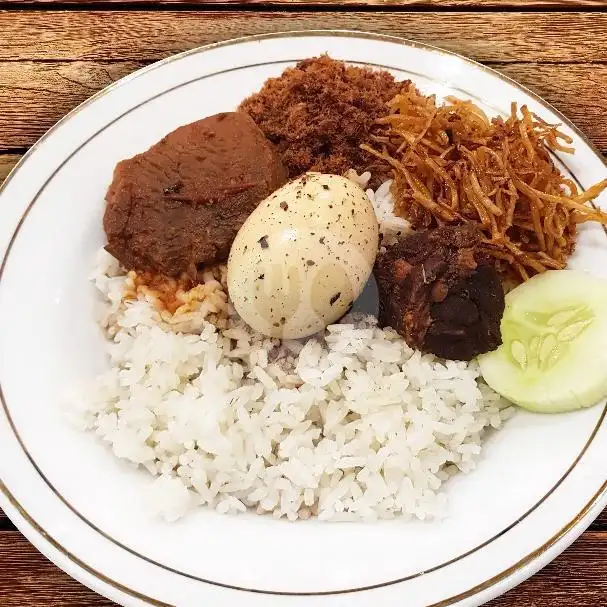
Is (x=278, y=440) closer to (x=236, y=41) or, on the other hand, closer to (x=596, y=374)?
(x=596, y=374)

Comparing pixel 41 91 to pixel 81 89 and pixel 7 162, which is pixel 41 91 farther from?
pixel 7 162

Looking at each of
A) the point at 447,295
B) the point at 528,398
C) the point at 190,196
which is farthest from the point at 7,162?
the point at 528,398

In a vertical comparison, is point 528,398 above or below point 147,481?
above

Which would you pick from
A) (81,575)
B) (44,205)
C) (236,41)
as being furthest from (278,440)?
(236,41)

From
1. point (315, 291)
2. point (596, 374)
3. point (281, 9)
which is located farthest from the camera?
point (281, 9)

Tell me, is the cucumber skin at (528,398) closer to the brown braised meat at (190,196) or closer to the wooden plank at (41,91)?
the brown braised meat at (190,196)

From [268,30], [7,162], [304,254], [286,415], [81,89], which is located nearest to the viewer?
[304,254]
